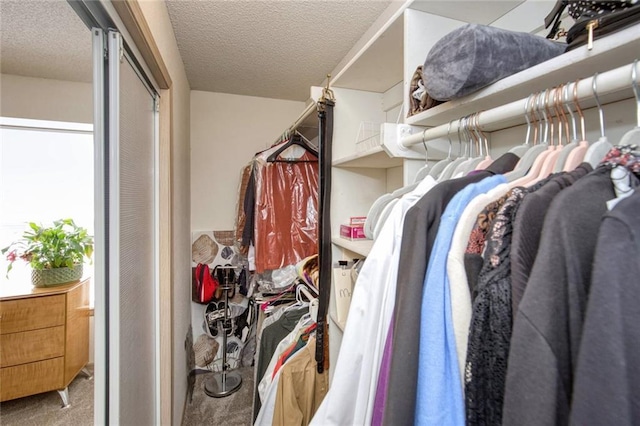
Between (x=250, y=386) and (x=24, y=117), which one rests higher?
(x=24, y=117)

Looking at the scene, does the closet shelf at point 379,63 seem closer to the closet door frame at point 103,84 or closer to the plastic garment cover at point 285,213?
the closet door frame at point 103,84

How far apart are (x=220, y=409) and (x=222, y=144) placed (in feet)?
6.78

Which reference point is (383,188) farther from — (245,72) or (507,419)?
(245,72)

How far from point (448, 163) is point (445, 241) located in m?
0.35

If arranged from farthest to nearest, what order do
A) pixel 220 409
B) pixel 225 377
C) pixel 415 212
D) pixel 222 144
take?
pixel 222 144 → pixel 225 377 → pixel 220 409 → pixel 415 212

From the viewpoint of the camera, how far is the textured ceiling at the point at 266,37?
4.63 ft

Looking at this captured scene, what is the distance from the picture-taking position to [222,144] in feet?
8.30

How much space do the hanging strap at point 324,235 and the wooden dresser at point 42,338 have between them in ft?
2.65

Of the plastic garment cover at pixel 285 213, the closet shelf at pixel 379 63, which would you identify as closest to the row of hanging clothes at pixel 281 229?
the plastic garment cover at pixel 285 213

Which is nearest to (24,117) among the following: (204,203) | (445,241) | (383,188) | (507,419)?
(445,241)

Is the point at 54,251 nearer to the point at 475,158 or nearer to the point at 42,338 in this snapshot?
the point at 42,338

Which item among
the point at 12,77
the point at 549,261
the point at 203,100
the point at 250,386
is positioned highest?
the point at 203,100

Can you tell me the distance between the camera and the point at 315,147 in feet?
6.99

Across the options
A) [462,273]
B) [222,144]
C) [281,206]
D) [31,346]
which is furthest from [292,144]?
[462,273]
